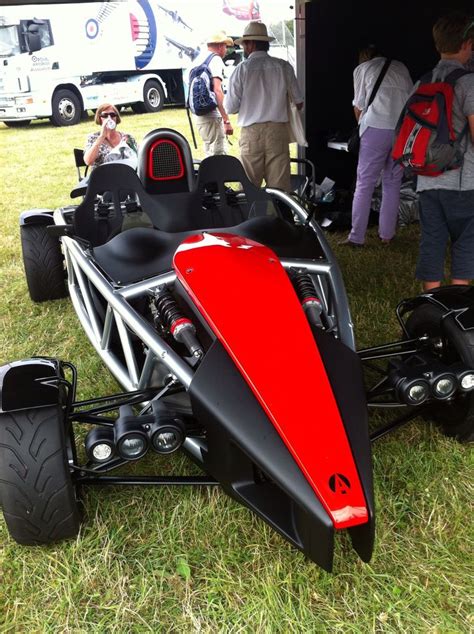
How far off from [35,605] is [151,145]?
7.99ft

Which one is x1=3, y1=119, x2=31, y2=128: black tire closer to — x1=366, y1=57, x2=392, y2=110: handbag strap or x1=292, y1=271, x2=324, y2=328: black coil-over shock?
x1=366, y1=57, x2=392, y2=110: handbag strap

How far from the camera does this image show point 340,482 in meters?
1.66

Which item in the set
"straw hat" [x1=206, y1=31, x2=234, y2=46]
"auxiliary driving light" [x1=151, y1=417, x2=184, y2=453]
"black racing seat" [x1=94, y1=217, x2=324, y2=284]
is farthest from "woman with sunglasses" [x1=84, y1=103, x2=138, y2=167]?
"auxiliary driving light" [x1=151, y1=417, x2=184, y2=453]

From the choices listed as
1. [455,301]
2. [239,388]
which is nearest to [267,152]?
[455,301]

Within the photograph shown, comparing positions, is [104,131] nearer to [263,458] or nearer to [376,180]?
[376,180]

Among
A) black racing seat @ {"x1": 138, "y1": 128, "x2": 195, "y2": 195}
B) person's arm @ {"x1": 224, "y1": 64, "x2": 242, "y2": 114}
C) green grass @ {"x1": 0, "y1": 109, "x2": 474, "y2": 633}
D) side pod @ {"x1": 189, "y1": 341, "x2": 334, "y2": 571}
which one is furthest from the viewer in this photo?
person's arm @ {"x1": 224, "y1": 64, "x2": 242, "y2": 114}

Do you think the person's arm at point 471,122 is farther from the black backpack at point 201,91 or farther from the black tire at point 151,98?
the black tire at point 151,98

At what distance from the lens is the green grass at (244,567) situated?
6.12ft

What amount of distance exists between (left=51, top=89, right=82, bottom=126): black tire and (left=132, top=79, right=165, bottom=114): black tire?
2.11m

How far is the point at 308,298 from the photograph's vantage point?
7.84 feet

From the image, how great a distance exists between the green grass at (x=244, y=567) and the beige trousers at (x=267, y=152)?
3.68 m

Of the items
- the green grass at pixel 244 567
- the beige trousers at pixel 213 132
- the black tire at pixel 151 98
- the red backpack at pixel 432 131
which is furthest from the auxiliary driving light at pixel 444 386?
the black tire at pixel 151 98

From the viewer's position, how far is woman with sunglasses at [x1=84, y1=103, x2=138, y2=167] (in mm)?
5188

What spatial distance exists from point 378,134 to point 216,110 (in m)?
2.94
